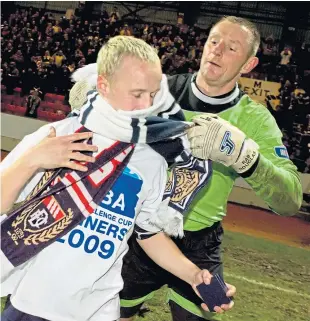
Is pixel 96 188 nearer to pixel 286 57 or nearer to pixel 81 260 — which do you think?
pixel 81 260

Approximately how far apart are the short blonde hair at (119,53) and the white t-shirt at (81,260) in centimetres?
23

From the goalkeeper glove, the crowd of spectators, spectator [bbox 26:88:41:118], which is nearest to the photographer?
the goalkeeper glove

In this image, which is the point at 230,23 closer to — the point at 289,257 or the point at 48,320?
the point at 48,320

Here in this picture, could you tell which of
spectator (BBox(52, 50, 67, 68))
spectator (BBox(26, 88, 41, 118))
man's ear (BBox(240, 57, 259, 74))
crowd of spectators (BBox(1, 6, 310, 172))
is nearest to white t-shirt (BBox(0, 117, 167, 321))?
man's ear (BBox(240, 57, 259, 74))

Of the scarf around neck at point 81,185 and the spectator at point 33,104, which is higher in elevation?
the scarf around neck at point 81,185

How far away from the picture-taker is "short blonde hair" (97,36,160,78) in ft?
6.06

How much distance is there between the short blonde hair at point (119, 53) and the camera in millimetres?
1846

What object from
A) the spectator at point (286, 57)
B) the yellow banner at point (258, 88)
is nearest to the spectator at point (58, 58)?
the yellow banner at point (258, 88)

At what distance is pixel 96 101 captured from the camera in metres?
1.87

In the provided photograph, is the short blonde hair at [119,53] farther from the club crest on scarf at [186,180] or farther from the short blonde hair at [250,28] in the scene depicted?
the short blonde hair at [250,28]

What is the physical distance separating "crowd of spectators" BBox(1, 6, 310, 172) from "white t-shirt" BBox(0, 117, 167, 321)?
923 centimetres

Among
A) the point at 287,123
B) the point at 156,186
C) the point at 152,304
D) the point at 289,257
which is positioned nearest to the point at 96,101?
the point at 156,186

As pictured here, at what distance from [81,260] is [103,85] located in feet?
2.05

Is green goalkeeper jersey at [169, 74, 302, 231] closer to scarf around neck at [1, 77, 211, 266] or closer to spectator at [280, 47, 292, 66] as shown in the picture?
scarf around neck at [1, 77, 211, 266]
